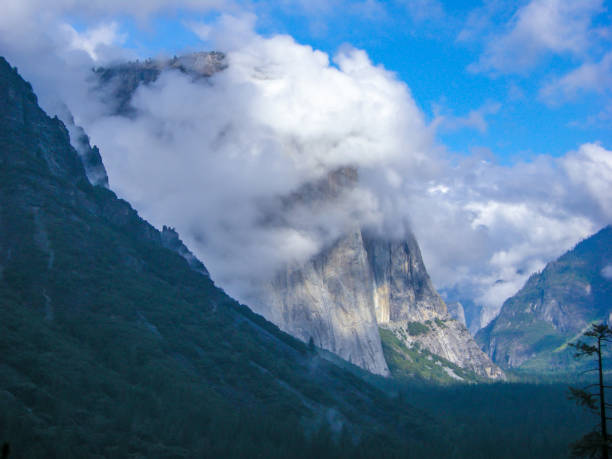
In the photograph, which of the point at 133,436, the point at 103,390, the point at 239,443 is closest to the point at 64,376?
the point at 103,390

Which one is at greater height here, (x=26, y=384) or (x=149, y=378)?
(x=149, y=378)

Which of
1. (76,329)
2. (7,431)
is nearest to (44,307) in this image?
(76,329)

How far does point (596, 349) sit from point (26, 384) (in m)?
125

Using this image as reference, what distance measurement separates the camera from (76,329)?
186 meters

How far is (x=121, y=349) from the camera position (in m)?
188

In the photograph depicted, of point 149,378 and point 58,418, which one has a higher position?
point 149,378

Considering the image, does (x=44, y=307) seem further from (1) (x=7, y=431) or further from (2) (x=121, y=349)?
(1) (x=7, y=431)

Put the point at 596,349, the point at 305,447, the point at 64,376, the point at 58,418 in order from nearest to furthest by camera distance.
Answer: the point at 596,349
the point at 58,418
the point at 64,376
the point at 305,447

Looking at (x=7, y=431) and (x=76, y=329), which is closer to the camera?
(x=7, y=431)

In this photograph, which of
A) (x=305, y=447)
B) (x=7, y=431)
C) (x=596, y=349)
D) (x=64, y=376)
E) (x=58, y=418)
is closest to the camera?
(x=596, y=349)

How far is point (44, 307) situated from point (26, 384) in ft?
185

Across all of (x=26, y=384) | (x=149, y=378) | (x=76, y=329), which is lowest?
(x=26, y=384)

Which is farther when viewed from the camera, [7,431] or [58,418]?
[58,418]

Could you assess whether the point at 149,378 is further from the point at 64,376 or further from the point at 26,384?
the point at 26,384
